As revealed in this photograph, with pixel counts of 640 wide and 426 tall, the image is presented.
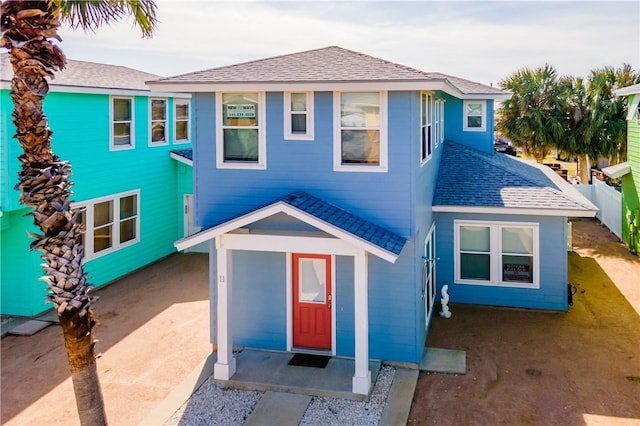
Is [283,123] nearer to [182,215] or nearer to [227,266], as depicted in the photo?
[227,266]

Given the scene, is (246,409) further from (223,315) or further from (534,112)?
(534,112)

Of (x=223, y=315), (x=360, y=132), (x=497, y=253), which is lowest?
(x=223, y=315)

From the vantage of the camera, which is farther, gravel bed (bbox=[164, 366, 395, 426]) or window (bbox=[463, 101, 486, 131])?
window (bbox=[463, 101, 486, 131])

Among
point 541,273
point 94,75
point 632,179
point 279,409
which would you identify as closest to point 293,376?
point 279,409

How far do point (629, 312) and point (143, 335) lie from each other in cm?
1184

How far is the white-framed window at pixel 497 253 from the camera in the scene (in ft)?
45.5

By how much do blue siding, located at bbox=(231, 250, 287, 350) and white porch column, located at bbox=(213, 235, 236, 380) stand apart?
1077 millimetres

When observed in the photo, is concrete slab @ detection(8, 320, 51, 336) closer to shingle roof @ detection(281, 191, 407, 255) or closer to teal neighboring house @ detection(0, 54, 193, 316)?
teal neighboring house @ detection(0, 54, 193, 316)

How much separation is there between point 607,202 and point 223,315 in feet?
63.6

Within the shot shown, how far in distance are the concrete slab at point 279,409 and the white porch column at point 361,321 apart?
95cm

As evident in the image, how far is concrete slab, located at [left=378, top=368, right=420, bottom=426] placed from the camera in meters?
8.81

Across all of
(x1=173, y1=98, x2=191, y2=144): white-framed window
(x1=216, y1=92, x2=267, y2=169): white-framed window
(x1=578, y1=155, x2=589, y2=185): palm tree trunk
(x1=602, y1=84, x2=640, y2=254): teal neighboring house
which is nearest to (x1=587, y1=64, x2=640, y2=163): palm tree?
(x1=578, y1=155, x2=589, y2=185): palm tree trunk

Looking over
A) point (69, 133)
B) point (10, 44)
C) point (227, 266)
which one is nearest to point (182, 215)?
point (69, 133)

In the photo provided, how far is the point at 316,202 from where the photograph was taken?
10.4 m
